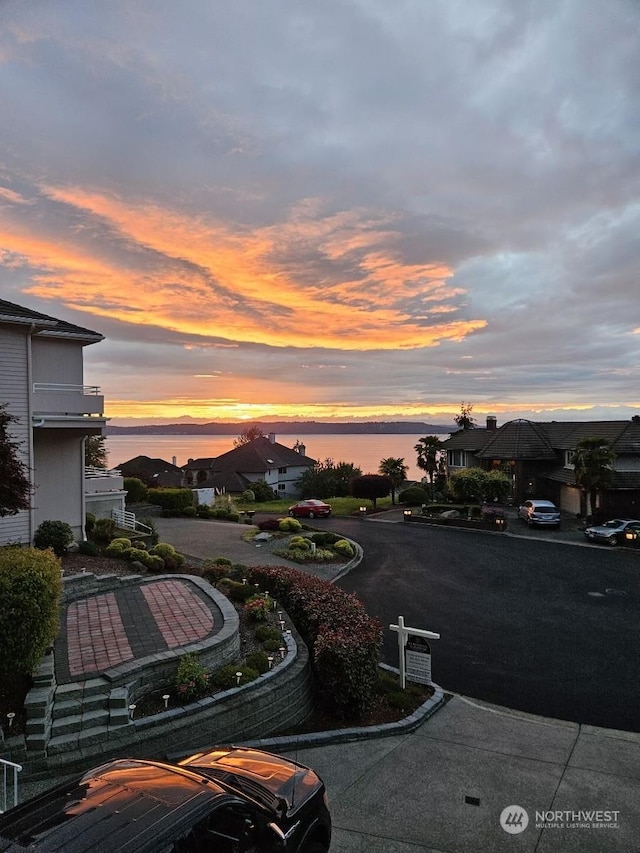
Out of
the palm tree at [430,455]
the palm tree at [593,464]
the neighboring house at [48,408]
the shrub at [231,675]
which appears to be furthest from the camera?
the palm tree at [430,455]

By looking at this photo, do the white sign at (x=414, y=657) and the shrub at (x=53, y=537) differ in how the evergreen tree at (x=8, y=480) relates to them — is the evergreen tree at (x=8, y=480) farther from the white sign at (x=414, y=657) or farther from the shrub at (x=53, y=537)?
the white sign at (x=414, y=657)

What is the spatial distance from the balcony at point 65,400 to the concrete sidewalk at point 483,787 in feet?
45.3

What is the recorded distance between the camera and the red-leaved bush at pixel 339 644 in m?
9.27

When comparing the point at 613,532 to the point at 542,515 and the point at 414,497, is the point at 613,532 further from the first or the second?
the point at 414,497

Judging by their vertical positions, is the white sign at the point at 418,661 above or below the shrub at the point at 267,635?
below

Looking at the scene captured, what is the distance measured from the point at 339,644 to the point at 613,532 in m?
22.8

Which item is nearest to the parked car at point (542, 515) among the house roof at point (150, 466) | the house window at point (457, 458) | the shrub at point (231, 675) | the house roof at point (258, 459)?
the house window at point (457, 458)

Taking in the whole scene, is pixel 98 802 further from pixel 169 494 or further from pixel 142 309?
pixel 169 494

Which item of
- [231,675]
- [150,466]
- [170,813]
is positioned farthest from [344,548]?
[150,466]

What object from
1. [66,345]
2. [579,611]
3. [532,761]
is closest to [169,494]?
[66,345]

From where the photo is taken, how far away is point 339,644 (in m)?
9.60

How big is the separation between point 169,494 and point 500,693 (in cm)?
2922

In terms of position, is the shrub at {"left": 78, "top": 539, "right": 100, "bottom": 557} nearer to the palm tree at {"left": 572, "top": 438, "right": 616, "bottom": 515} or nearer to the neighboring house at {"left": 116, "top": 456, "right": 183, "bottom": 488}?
the palm tree at {"left": 572, "top": 438, "right": 616, "bottom": 515}

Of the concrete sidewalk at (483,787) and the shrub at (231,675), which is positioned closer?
the concrete sidewalk at (483,787)
